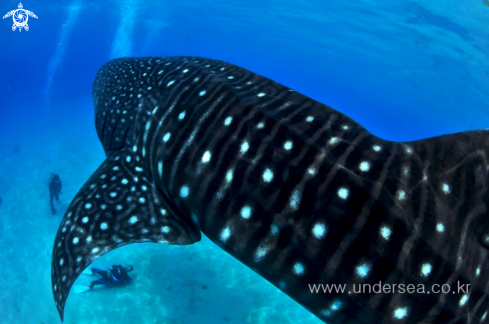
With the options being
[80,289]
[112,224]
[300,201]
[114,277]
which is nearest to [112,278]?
[114,277]

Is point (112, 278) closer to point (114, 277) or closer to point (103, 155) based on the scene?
point (114, 277)

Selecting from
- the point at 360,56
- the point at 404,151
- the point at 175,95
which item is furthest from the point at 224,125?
the point at 360,56

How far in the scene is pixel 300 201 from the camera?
2.01 m

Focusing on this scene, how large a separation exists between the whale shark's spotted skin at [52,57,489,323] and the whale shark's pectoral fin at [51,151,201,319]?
0.04 feet

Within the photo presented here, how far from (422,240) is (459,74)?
3219cm

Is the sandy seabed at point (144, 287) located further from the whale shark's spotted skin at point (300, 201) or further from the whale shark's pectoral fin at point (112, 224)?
the whale shark's spotted skin at point (300, 201)

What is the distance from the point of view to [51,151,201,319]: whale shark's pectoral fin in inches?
105

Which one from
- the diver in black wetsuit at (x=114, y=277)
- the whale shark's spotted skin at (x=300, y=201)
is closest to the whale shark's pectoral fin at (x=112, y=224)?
the whale shark's spotted skin at (x=300, y=201)

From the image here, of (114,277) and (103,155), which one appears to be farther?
(103,155)

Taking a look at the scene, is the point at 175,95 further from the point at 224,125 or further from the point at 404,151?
the point at 404,151

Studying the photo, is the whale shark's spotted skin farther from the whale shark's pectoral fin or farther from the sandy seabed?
the sandy seabed

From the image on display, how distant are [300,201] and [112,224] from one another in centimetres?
194

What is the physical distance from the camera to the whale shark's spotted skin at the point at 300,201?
5.88 ft

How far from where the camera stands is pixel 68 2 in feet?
102
